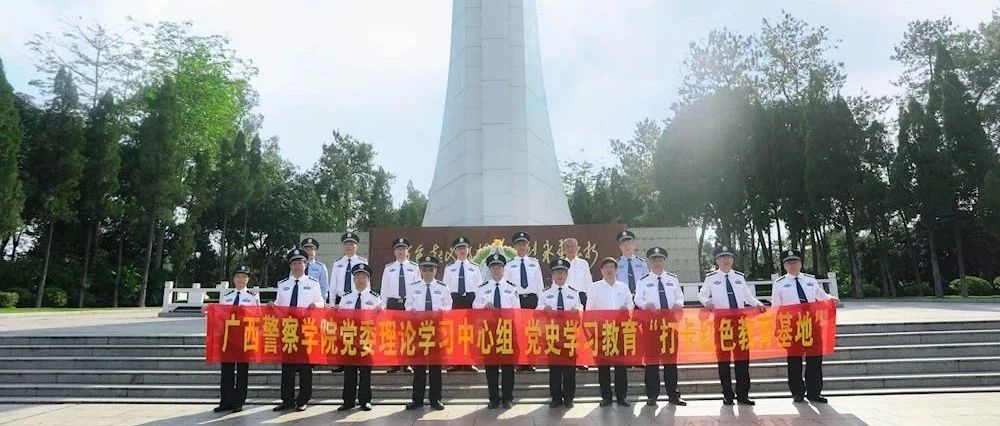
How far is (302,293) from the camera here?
5.95 m

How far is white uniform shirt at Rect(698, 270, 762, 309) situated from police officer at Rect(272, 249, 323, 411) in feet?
12.1

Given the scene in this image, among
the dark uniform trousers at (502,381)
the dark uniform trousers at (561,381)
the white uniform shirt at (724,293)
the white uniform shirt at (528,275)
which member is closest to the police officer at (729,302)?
the white uniform shirt at (724,293)

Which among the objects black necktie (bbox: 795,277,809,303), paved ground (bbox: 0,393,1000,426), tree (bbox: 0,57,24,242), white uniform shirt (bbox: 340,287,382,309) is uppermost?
tree (bbox: 0,57,24,242)

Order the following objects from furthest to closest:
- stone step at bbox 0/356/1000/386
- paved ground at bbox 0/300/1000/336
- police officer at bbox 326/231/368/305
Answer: paved ground at bbox 0/300/1000/336
police officer at bbox 326/231/368/305
stone step at bbox 0/356/1000/386

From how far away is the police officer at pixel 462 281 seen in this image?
658cm

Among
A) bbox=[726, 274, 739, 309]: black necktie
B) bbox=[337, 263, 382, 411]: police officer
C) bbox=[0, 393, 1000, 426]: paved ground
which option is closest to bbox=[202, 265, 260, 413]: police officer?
bbox=[0, 393, 1000, 426]: paved ground

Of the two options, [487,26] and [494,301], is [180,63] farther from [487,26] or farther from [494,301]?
[494,301]

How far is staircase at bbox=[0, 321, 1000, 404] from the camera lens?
6.17m

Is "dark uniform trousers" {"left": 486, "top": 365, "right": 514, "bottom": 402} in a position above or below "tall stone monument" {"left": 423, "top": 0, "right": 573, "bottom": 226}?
below

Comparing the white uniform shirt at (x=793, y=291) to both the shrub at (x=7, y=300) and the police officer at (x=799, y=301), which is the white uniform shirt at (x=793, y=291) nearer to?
the police officer at (x=799, y=301)

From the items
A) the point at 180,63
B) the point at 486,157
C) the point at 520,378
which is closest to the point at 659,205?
the point at 486,157

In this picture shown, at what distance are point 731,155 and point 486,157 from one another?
13420 millimetres

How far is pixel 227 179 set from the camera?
87.7 ft

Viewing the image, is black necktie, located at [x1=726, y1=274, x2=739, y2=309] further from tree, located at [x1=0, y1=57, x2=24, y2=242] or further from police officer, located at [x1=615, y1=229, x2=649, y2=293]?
tree, located at [x1=0, y1=57, x2=24, y2=242]
